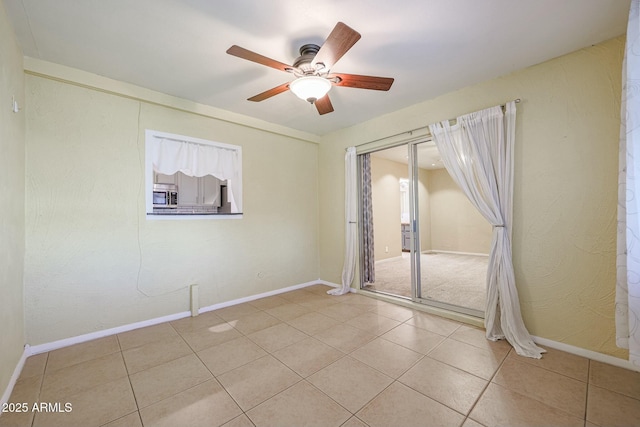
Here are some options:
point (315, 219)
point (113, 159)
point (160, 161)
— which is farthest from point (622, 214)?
point (113, 159)

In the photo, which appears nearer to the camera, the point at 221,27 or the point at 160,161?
the point at 221,27

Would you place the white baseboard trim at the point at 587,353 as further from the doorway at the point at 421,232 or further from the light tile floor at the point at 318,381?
the doorway at the point at 421,232

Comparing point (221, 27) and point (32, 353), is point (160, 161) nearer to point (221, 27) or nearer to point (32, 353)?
point (221, 27)

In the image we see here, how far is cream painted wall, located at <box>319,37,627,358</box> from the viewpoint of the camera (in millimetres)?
2041

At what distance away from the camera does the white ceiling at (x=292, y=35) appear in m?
1.73

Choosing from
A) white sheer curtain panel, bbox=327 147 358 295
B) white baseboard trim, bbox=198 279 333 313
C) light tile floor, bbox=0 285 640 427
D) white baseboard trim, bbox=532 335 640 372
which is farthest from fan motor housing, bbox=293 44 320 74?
white baseboard trim, bbox=532 335 640 372

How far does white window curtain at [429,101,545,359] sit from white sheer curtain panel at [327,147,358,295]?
156cm

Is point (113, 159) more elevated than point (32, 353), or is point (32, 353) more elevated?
point (113, 159)

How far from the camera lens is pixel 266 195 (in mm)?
3887

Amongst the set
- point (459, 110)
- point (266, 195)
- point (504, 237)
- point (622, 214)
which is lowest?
point (504, 237)

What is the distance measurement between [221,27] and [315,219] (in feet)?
10.2

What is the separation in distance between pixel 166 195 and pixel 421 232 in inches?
211

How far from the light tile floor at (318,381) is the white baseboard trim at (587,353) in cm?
6

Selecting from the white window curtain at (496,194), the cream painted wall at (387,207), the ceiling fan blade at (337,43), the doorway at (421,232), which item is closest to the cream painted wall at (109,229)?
the doorway at (421,232)
